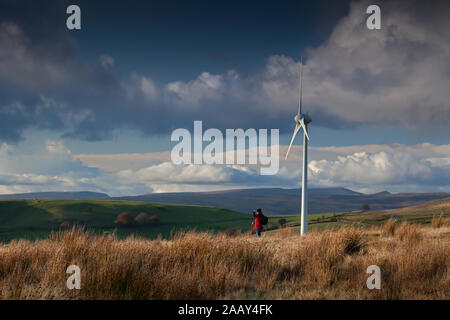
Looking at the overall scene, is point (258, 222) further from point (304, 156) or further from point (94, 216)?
point (94, 216)

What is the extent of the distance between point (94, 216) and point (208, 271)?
13774cm

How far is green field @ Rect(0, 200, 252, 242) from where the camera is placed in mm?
120750

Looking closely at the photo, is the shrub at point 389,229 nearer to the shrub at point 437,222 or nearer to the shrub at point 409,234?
Result: the shrub at point 409,234

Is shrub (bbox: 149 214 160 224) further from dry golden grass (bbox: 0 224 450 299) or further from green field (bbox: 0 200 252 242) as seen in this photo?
dry golden grass (bbox: 0 224 450 299)

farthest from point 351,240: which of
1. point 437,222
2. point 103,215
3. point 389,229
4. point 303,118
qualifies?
point 103,215

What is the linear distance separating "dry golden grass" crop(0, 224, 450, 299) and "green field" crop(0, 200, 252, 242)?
3973 inches

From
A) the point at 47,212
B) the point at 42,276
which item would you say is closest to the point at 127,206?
the point at 47,212

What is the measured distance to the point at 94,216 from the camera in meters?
138

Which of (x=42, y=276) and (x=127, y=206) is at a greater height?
(x=42, y=276)

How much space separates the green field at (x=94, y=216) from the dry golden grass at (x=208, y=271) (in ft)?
331

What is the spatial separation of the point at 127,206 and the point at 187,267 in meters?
149

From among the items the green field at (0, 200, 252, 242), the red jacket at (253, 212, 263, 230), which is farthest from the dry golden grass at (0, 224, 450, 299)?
the green field at (0, 200, 252, 242)
